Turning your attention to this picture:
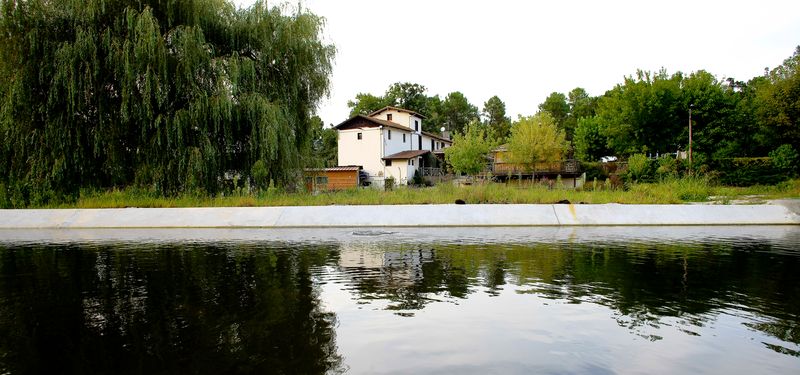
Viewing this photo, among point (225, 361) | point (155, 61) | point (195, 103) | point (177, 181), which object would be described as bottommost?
point (225, 361)

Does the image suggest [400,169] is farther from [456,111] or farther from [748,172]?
[456,111]

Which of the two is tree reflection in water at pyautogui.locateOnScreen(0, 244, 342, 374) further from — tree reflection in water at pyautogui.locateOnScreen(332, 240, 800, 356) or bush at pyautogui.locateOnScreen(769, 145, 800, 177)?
bush at pyautogui.locateOnScreen(769, 145, 800, 177)

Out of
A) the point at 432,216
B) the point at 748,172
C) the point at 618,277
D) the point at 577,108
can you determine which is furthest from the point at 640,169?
the point at 577,108

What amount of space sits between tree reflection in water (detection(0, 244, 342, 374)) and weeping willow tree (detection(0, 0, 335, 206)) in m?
10.4

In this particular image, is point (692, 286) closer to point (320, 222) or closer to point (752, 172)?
point (320, 222)

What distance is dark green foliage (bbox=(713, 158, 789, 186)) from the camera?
3503cm

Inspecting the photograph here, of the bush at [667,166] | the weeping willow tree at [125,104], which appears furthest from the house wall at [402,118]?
the weeping willow tree at [125,104]

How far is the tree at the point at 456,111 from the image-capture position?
94.8 metres

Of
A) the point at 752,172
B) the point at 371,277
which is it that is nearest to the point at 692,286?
the point at 371,277

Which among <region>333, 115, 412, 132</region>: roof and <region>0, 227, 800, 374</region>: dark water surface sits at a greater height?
<region>333, 115, 412, 132</region>: roof

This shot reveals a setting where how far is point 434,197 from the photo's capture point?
1838cm

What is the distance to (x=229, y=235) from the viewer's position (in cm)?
1414

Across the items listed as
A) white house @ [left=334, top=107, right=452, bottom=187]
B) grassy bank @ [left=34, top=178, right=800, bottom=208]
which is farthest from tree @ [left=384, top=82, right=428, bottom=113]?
grassy bank @ [left=34, top=178, right=800, bottom=208]

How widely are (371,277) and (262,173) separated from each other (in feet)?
44.4
